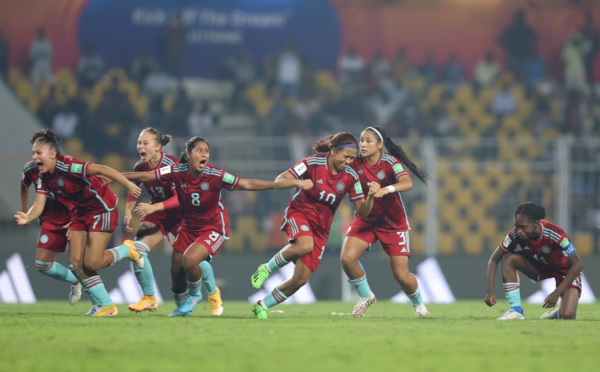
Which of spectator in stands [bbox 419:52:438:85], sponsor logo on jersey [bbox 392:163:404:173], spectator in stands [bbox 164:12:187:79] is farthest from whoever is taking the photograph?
spectator in stands [bbox 419:52:438:85]

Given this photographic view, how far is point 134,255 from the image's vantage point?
1112cm

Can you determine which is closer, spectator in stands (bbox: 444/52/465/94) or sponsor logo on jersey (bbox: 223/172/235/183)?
sponsor logo on jersey (bbox: 223/172/235/183)

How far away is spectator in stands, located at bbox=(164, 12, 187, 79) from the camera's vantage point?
76.2ft

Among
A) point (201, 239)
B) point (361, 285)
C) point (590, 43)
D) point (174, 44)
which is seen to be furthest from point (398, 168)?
point (590, 43)

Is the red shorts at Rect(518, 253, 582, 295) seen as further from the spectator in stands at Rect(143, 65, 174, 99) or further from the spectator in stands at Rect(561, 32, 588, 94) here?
the spectator in stands at Rect(561, 32, 588, 94)

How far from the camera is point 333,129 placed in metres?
22.9

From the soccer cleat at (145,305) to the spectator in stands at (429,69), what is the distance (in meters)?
14.0

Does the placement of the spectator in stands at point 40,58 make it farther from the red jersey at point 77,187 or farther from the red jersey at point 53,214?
the red jersey at point 77,187

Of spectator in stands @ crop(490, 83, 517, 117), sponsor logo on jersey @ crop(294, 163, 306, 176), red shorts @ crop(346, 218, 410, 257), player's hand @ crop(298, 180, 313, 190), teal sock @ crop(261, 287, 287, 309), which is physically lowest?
teal sock @ crop(261, 287, 287, 309)

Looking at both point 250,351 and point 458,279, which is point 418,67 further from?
point 250,351

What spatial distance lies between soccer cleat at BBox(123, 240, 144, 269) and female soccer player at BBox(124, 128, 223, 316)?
4.1 inches

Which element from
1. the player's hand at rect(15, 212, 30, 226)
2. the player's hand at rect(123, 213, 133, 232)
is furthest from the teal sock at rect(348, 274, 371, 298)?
the player's hand at rect(15, 212, 30, 226)

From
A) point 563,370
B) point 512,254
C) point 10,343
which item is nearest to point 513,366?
point 563,370

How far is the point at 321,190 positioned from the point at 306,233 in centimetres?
53
